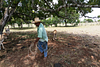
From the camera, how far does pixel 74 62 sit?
133 inches

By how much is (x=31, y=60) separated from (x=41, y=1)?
5370 mm

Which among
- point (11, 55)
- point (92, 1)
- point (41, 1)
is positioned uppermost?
point (41, 1)

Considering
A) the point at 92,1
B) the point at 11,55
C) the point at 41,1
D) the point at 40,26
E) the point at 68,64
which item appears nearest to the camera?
the point at 40,26

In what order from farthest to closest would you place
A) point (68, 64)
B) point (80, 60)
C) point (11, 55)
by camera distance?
point (11, 55) < point (80, 60) < point (68, 64)

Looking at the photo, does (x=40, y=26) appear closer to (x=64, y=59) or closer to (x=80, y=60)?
(x=64, y=59)

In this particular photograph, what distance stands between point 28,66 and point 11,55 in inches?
61.2

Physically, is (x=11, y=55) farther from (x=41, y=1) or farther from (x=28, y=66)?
(x=41, y=1)

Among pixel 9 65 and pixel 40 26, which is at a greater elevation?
pixel 40 26

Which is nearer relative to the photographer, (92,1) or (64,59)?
(64,59)

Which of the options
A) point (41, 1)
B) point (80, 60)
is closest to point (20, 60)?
point (80, 60)

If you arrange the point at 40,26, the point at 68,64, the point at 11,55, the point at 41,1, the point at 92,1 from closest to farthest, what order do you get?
the point at 40,26, the point at 68,64, the point at 11,55, the point at 92,1, the point at 41,1

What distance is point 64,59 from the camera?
142 inches

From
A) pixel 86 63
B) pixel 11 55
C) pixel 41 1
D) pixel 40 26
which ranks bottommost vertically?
pixel 86 63

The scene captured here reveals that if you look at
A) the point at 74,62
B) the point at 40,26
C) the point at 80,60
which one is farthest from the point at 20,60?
the point at 80,60
